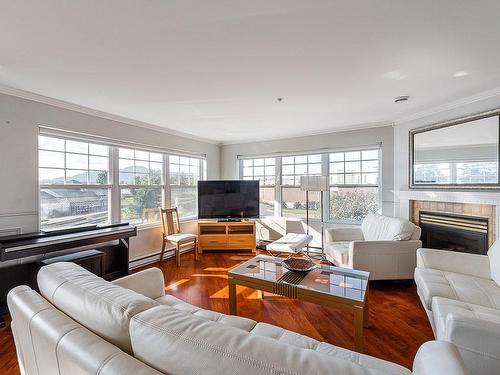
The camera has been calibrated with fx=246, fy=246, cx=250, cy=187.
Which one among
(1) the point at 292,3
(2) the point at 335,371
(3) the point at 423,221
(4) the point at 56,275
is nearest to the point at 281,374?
(2) the point at 335,371

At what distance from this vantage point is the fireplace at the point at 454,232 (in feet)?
9.23

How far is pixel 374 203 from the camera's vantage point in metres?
4.14

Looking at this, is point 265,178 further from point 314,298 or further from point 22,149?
point 22,149

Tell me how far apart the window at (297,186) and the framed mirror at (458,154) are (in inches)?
62.0

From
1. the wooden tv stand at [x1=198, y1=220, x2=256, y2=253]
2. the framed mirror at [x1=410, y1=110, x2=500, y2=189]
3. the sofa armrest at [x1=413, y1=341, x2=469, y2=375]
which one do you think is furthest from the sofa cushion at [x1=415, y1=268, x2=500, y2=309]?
the wooden tv stand at [x1=198, y1=220, x2=256, y2=253]

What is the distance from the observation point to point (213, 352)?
693 mm

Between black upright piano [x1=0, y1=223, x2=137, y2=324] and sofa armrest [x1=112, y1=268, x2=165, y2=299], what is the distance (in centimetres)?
130

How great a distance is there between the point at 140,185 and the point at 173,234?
97cm

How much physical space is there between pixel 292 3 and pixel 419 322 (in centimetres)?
277

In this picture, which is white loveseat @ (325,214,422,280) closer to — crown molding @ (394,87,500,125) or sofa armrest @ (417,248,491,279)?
sofa armrest @ (417,248,491,279)

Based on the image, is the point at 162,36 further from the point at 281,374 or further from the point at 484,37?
the point at 484,37

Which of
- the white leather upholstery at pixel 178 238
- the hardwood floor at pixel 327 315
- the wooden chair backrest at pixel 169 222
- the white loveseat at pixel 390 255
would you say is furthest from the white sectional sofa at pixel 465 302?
the wooden chair backrest at pixel 169 222

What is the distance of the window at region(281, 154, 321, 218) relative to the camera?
183 inches

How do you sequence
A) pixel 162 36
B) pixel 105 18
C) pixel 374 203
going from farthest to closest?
pixel 374 203 < pixel 162 36 < pixel 105 18
